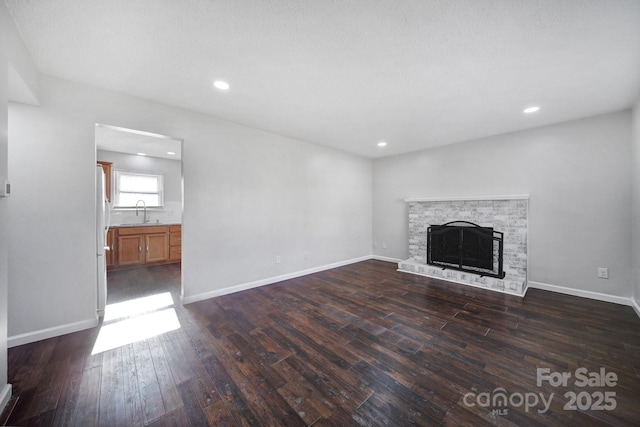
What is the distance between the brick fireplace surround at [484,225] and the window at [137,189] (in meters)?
5.84

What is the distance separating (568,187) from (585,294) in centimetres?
153

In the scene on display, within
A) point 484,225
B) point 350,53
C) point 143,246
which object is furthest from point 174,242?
point 484,225

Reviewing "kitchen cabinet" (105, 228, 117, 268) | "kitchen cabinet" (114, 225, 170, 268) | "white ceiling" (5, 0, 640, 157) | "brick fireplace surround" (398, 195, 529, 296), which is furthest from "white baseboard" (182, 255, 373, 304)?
"kitchen cabinet" (105, 228, 117, 268)

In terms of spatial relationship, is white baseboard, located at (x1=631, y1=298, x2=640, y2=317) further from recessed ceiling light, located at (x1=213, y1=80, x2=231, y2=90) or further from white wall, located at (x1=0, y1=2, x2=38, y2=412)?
white wall, located at (x1=0, y1=2, x2=38, y2=412)

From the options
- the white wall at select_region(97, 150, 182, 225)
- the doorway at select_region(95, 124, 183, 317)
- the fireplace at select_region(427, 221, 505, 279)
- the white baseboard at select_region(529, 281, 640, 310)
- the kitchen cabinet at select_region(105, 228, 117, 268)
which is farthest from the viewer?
the white wall at select_region(97, 150, 182, 225)

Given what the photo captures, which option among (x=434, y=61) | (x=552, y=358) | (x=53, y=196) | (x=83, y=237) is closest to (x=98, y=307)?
(x=83, y=237)

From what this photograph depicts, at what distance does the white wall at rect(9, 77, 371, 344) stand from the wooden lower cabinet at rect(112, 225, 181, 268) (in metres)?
2.71

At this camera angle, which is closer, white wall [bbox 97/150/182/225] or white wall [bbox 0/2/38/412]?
white wall [bbox 0/2/38/412]

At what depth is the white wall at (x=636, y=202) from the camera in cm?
271

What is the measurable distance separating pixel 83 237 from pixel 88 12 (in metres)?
2.05

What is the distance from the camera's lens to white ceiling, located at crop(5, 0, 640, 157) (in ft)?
4.99

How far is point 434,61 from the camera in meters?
2.02

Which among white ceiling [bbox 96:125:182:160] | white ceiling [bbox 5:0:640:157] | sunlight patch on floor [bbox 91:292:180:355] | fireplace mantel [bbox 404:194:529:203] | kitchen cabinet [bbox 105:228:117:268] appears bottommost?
sunlight patch on floor [bbox 91:292:180:355]

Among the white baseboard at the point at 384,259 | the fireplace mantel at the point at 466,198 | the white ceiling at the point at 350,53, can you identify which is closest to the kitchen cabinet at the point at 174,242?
the white ceiling at the point at 350,53
